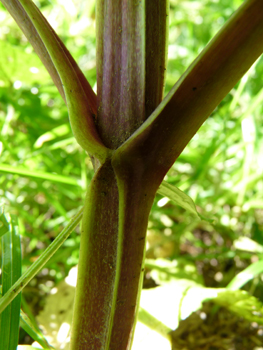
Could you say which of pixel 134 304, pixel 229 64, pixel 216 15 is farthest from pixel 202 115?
pixel 216 15

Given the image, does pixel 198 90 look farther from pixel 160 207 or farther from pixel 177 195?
pixel 160 207

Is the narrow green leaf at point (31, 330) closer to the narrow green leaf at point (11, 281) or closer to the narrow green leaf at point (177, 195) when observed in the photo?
the narrow green leaf at point (11, 281)

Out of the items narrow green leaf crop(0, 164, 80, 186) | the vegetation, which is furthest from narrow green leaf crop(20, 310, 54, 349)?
narrow green leaf crop(0, 164, 80, 186)

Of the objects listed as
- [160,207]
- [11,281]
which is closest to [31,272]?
[11,281]

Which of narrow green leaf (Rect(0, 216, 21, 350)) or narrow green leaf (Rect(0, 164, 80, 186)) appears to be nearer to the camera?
narrow green leaf (Rect(0, 216, 21, 350))

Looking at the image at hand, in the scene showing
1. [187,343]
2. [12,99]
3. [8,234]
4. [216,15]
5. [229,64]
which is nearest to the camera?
[229,64]

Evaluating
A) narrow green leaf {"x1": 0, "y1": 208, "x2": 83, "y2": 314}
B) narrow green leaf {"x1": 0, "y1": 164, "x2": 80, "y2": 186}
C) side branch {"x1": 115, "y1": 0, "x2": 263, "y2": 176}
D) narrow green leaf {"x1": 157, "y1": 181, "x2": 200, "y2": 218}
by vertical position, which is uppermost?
narrow green leaf {"x1": 0, "y1": 164, "x2": 80, "y2": 186}

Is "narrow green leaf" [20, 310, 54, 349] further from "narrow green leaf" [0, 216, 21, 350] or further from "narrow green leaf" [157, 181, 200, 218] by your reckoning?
"narrow green leaf" [157, 181, 200, 218]

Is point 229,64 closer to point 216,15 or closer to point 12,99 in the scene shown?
point 12,99
